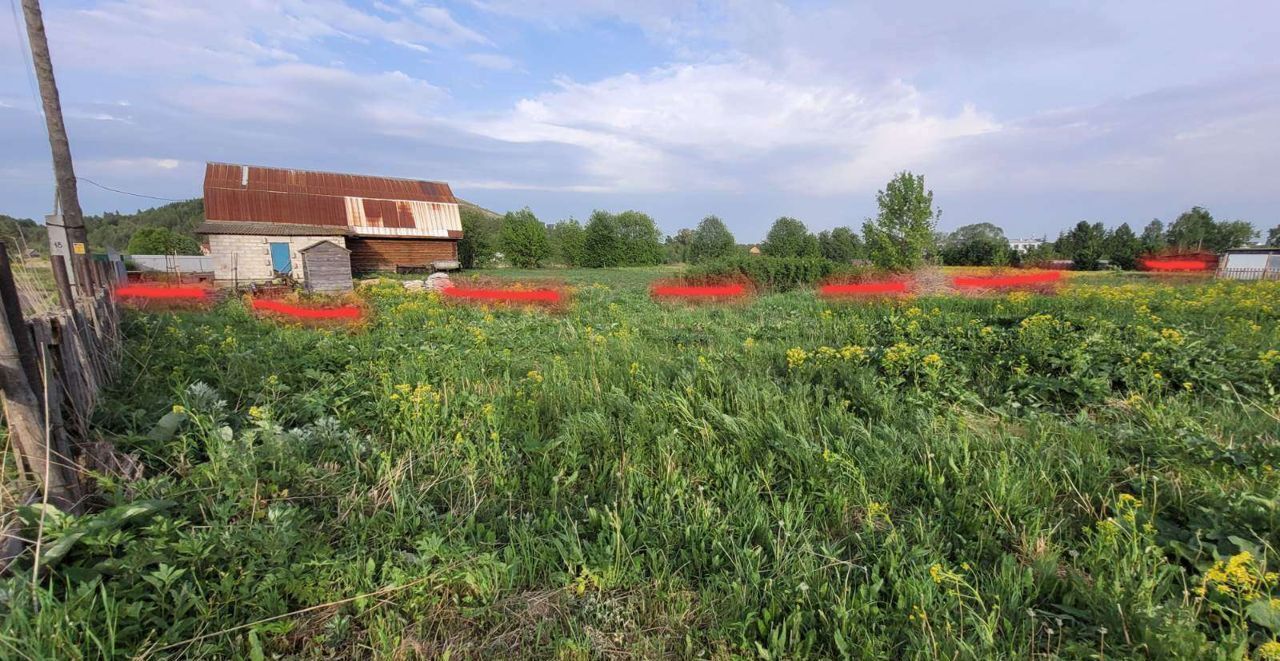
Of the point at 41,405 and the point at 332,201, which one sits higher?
the point at 332,201

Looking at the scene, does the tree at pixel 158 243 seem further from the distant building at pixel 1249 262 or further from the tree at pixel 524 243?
the distant building at pixel 1249 262

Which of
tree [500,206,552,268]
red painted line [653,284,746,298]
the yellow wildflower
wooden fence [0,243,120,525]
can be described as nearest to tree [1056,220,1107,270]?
red painted line [653,284,746,298]

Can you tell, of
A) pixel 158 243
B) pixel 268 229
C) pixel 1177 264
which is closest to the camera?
pixel 268 229

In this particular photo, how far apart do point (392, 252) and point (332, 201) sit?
3.68 m

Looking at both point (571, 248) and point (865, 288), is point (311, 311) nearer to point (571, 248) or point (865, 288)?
point (865, 288)

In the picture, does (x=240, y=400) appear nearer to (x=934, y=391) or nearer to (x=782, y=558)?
(x=782, y=558)

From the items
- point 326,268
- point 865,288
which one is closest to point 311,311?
point 326,268

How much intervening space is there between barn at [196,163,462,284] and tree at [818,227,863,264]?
27.1 meters

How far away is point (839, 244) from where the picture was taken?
4566 cm

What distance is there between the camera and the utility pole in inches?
292

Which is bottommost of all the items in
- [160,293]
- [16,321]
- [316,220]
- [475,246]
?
[160,293]

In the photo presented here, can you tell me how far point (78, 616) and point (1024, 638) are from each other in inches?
129

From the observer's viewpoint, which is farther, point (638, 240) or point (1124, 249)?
point (638, 240)

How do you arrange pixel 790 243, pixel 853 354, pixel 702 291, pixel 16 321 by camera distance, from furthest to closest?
pixel 790 243 → pixel 702 291 → pixel 853 354 → pixel 16 321
